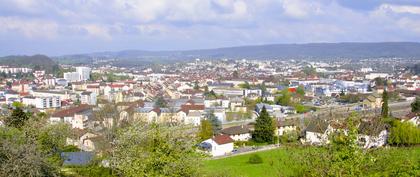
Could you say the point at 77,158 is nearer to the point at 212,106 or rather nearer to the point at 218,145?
the point at 218,145

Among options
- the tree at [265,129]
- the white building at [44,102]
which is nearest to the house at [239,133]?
the tree at [265,129]

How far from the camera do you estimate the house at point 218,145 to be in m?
25.7

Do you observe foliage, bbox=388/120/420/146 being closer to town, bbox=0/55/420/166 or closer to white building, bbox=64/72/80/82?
town, bbox=0/55/420/166

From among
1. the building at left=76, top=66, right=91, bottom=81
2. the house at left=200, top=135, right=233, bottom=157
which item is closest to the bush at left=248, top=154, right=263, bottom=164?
the house at left=200, top=135, right=233, bottom=157

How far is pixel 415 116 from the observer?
27.8 meters

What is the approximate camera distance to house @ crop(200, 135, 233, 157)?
2569 centimetres

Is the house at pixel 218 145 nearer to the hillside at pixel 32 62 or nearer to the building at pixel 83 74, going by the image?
the building at pixel 83 74

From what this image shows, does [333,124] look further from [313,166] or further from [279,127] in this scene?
[279,127]

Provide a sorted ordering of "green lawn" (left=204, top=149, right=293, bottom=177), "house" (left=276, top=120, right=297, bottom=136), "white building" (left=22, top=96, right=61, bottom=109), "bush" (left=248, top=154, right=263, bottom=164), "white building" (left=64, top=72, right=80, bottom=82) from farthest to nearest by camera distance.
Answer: "white building" (left=64, top=72, right=80, bottom=82) < "white building" (left=22, top=96, right=61, bottom=109) < "house" (left=276, top=120, right=297, bottom=136) < "bush" (left=248, top=154, right=263, bottom=164) < "green lawn" (left=204, top=149, right=293, bottom=177)

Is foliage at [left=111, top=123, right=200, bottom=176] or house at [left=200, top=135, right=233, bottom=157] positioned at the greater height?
foliage at [left=111, top=123, right=200, bottom=176]

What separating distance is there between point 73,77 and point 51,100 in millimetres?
41475

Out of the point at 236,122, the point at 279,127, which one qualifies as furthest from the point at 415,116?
the point at 236,122

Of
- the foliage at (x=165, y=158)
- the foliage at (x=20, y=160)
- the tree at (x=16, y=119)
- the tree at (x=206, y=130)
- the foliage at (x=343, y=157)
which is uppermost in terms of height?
the foliage at (x=343, y=157)

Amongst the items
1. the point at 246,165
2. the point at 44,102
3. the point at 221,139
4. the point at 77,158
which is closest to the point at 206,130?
the point at 221,139
